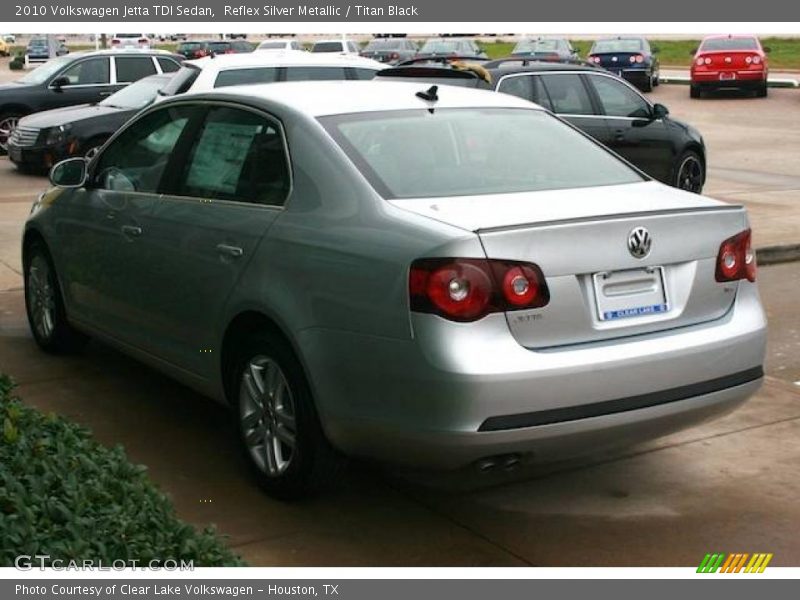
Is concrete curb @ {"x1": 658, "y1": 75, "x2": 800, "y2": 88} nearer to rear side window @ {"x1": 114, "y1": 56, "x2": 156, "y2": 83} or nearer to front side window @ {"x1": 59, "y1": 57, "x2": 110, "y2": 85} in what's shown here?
rear side window @ {"x1": 114, "y1": 56, "x2": 156, "y2": 83}

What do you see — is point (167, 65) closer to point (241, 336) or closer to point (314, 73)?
point (314, 73)

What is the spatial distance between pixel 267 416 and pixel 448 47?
109 feet

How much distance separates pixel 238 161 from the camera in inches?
219

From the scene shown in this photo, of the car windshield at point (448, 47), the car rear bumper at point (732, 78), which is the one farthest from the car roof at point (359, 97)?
the car windshield at point (448, 47)

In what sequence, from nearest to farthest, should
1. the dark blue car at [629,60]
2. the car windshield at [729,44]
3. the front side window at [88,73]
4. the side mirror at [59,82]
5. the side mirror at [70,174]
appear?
the side mirror at [70,174] < the side mirror at [59,82] < the front side window at [88,73] < the car windshield at [729,44] < the dark blue car at [629,60]

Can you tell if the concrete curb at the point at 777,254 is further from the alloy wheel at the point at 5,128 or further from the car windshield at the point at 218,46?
the car windshield at the point at 218,46

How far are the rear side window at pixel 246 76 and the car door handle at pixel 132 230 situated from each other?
744 cm

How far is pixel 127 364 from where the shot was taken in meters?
7.27

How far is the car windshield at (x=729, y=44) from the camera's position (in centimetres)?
3212

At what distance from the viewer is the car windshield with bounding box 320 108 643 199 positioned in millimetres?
5043

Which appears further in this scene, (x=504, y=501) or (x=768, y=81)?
(x=768, y=81)

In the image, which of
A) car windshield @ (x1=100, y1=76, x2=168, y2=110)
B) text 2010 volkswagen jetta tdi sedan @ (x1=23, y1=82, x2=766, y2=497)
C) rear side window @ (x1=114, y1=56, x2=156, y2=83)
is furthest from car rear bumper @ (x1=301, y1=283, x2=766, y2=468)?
rear side window @ (x1=114, y1=56, x2=156, y2=83)

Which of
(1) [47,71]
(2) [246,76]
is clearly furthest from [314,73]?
(1) [47,71]
